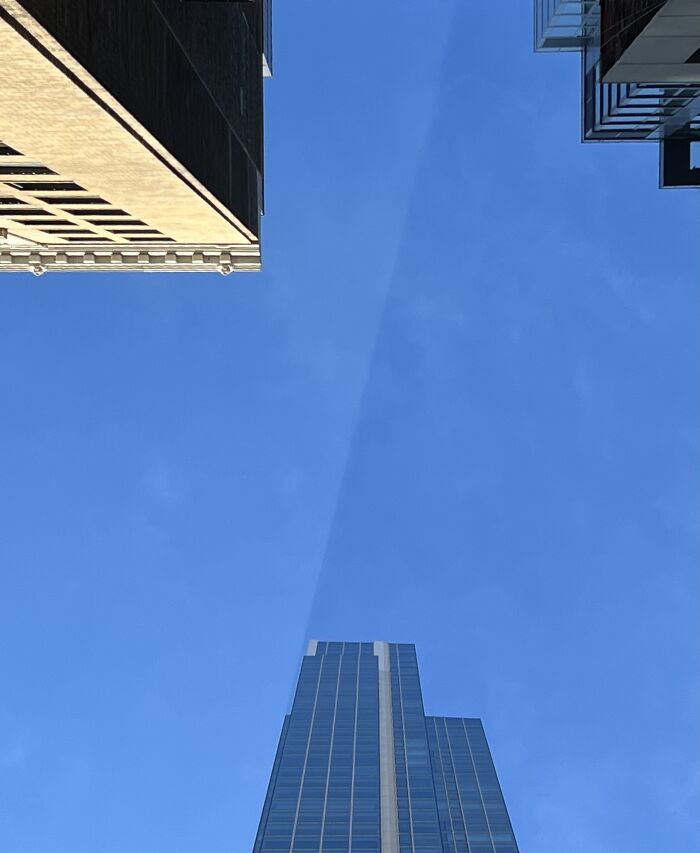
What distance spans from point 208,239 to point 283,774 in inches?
6189

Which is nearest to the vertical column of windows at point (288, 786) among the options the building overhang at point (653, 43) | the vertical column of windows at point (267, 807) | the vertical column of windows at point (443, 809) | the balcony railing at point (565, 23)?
the vertical column of windows at point (267, 807)

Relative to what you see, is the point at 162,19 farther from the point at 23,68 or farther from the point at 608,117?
the point at 608,117

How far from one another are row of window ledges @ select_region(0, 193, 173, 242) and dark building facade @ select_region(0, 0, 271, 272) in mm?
86

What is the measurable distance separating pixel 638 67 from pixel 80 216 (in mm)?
24193

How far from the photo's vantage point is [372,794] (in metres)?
158

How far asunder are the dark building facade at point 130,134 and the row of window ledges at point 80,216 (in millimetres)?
86

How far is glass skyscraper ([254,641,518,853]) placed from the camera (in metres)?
143

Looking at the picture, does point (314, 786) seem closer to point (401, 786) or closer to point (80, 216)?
point (401, 786)

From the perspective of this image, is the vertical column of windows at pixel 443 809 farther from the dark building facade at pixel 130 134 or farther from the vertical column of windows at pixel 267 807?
the dark building facade at pixel 130 134

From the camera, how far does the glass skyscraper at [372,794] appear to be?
143 m

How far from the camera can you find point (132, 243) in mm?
43062

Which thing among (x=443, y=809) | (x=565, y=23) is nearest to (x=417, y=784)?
(x=443, y=809)

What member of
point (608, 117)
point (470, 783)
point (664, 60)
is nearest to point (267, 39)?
point (608, 117)

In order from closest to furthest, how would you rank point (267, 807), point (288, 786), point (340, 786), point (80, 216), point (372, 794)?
1. point (80, 216)
2. point (372, 794)
3. point (267, 807)
4. point (340, 786)
5. point (288, 786)
